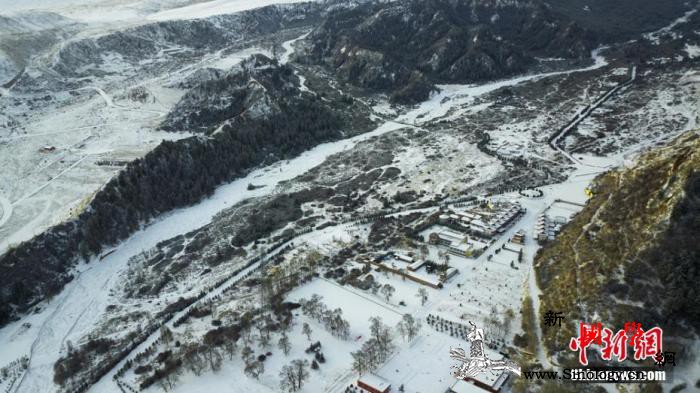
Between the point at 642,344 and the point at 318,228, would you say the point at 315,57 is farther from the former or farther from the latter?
the point at 642,344

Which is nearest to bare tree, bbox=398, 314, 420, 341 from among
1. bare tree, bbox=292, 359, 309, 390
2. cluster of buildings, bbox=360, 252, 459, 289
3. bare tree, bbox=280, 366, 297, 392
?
cluster of buildings, bbox=360, 252, 459, 289

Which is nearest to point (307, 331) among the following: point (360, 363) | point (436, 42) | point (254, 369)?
point (254, 369)

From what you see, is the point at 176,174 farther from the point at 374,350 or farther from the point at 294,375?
the point at 374,350

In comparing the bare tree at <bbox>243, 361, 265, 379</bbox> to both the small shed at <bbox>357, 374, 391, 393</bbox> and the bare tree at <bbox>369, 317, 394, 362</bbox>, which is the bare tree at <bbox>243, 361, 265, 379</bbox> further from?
the bare tree at <bbox>369, 317, 394, 362</bbox>

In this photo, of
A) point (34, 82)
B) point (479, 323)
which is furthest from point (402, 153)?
point (34, 82)

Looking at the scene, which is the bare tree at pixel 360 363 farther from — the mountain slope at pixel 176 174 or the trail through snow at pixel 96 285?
the mountain slope at pixel 176 174
